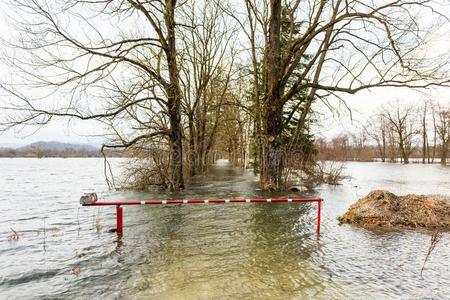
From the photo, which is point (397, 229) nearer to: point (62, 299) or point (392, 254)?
point (392, 254)

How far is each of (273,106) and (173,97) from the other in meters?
5.07

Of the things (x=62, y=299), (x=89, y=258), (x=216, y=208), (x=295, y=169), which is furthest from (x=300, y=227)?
(x=295, y=169)

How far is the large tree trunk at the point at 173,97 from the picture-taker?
53.6ft

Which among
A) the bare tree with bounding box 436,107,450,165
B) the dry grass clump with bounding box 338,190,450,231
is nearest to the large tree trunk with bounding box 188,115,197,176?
the dry grass clump with bounding box 338,190,450,231

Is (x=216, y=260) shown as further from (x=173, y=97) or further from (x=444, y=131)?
(x=444, y=131)

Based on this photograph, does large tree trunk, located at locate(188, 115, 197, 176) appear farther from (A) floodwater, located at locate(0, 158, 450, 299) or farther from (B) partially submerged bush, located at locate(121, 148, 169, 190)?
(A) floodwater, located at locate(0, 158, 450, 299)

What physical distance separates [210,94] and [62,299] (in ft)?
94.3

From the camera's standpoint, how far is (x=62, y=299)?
5.24 m

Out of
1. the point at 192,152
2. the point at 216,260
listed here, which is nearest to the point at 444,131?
the point at 192,152

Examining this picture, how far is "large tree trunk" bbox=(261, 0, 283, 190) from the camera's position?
56.0ft

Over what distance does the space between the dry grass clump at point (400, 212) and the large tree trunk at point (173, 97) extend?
379 inches

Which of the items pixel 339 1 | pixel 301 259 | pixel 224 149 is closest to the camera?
pixel 301 259

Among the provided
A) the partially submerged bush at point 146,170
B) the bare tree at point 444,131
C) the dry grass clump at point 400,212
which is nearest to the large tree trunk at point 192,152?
the partially submerged bush at point 146,170

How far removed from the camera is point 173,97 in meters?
16.6
